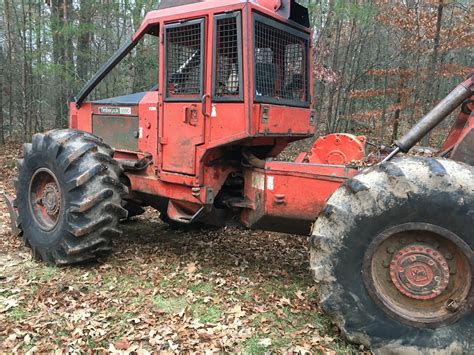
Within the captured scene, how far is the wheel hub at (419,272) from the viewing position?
3.03 meters

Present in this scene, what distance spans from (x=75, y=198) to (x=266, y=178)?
80.5 inches

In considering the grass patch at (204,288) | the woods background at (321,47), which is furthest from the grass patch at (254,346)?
the woods background at (321,47)

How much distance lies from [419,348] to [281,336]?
102cm

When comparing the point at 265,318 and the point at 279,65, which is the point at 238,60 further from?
the point at 265,318

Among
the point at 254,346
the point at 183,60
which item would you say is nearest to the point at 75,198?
the point at 183,60

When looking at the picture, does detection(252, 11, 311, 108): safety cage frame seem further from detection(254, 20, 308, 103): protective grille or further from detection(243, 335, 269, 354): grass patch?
detection(243, 335, 269, 354): grass patch

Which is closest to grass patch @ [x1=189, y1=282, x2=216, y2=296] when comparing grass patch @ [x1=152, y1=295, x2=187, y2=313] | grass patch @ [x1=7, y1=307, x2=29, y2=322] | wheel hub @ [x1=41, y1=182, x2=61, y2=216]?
grass patch @ [x1=152, y1=295, x2=187, y2=313]

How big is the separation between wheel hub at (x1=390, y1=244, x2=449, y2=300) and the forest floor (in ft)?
2.05

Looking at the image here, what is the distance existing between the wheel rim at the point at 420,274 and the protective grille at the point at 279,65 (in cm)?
182

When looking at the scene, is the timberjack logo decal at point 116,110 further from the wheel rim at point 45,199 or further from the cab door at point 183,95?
the wheel rim at point 45,199

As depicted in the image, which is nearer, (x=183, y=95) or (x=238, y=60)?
(x=238, y=60)

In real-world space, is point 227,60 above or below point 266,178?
above

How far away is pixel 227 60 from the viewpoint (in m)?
4.20

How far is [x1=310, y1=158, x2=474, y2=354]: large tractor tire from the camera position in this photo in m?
2.91
